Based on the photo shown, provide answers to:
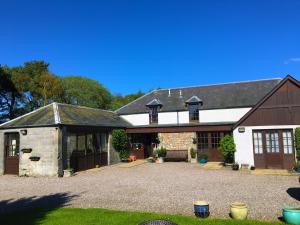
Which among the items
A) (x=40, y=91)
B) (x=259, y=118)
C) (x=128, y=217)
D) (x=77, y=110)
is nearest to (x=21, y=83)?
(x=40, y=91)

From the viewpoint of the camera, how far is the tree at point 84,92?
52019 mm

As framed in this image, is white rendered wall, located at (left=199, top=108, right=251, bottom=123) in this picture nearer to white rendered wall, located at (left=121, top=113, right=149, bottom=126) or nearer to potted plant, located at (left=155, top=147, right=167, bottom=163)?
potted plant, located at (left=155, top=147, right=167, bottom=163)

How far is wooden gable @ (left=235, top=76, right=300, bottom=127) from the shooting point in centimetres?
1778

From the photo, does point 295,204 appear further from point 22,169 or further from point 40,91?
point 40,91

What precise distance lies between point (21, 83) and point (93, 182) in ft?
108

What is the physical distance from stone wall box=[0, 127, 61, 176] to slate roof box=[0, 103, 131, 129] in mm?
552

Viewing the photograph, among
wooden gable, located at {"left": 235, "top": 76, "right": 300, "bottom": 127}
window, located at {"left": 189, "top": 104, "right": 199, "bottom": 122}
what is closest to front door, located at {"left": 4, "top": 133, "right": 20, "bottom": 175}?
window, located at {"left": 189, "top": 104, "right": 199, "bottom": 122}

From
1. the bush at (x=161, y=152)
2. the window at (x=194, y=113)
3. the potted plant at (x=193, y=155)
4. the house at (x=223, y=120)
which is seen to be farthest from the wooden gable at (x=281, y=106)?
the bush at (x=161, y=152)

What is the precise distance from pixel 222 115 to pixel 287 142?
7142mm

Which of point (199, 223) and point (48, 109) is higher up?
point (48, 109)

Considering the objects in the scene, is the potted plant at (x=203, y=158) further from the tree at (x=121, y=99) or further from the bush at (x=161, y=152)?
the tree at (x=121, y=99)

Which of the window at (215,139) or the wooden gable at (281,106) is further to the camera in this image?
the window at (215,139)

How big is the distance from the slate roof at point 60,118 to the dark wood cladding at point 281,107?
465 inches

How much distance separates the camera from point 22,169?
1908cm
